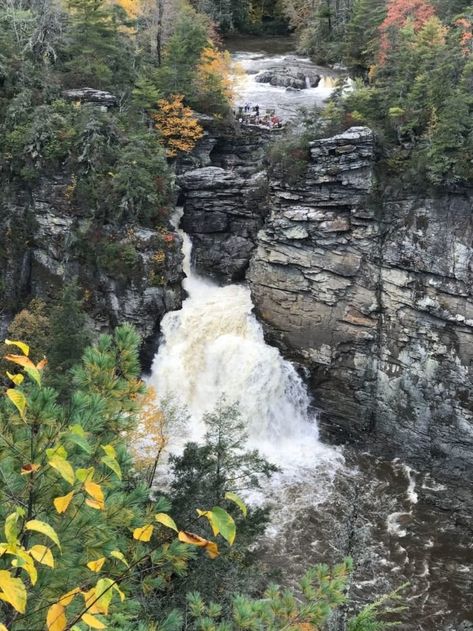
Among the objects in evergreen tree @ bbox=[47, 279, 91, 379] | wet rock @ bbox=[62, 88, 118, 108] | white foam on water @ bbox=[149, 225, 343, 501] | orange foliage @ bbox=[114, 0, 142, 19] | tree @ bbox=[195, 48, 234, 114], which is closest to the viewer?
evergreen tree @ bbox=[47, 279, 91, 379]

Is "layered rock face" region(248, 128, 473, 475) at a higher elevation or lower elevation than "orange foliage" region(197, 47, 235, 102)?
lower

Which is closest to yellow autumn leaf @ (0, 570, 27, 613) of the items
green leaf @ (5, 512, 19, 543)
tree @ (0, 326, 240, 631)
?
tree @ (0, 326, 240, 631)

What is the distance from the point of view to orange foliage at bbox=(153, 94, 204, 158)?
1160 inches

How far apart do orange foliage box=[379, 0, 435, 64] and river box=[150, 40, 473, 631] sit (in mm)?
14412

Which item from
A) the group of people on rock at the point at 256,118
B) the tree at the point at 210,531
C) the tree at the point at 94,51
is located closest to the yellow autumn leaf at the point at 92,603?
the tree at the point at 210,531

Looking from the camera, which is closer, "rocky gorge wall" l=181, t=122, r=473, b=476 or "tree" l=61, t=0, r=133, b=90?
"rocky gorge wall" l=181, t=122, r=473, b=476

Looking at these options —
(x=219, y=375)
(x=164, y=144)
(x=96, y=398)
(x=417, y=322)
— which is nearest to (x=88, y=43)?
(x=164, y=144)

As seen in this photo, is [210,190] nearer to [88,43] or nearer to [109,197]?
[109,197]

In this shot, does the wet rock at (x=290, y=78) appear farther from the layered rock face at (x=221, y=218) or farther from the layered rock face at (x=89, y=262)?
the layered rock face at (x=89, y=262)

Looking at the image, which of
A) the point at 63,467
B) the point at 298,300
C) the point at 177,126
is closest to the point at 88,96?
the point at 177,126

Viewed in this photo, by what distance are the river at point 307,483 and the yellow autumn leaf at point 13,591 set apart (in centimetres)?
1065

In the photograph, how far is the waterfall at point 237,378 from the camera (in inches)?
935

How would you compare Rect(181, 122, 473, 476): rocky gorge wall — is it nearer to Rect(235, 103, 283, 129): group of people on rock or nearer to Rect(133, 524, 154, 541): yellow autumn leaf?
Rect(235, 103, 283, 129): group of people on rock

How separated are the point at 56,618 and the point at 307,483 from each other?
731 inches
